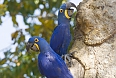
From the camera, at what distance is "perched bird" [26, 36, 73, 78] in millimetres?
2416

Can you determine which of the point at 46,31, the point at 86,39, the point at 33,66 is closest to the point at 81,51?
the point at 86,39

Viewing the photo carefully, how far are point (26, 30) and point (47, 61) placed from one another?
194 centimetres

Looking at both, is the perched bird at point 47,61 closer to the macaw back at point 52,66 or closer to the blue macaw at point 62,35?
the macaw back at point 52,66

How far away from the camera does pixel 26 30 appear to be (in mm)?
4344

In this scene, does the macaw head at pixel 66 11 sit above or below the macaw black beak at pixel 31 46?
above

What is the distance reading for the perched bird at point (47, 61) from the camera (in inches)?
95.1

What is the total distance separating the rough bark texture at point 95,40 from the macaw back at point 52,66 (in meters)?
0.17

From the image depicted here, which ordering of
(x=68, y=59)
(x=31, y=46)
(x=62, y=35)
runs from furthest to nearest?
1. (x=62, y=35)
2. (x=68, y=59)
3. (x=31, y=46)

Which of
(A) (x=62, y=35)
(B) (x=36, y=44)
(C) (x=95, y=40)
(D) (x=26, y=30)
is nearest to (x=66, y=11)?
(A) (x=62, y=35)

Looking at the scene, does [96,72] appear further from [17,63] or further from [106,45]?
[17,63]

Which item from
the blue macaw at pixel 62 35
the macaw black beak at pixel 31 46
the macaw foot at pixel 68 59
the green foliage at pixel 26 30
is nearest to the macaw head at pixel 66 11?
the blue macaw at pixel 62 35

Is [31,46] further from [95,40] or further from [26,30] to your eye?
[26,30]

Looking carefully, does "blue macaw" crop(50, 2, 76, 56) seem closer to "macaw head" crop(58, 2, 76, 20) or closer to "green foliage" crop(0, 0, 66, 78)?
"macaw head" crop(58, 2, 76, 20)

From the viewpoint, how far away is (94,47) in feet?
8.64
